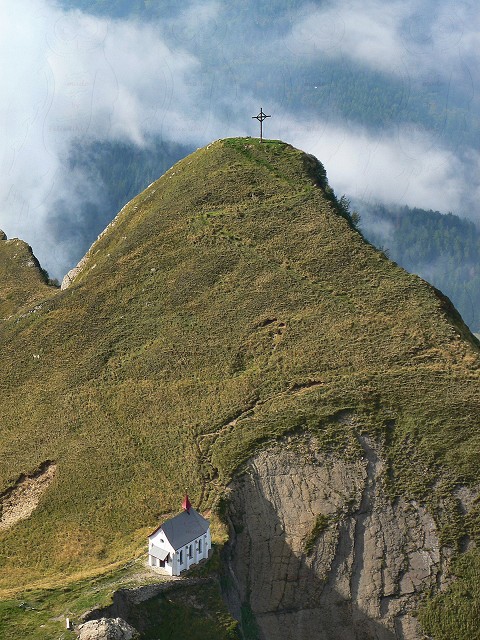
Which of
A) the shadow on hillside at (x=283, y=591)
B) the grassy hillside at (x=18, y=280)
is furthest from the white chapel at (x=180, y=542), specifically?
the grassy hillside at (x=18, y=280)

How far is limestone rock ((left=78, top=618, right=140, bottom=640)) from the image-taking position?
148 feet

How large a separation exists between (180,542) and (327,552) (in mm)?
11250

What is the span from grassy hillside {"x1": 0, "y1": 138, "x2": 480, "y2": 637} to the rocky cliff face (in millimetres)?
1691

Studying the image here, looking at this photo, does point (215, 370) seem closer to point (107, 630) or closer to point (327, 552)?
point (327, 552)

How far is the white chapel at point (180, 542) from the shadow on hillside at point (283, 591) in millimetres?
3567

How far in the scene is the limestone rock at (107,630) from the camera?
4497 centimetres

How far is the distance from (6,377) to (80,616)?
30.7 meters

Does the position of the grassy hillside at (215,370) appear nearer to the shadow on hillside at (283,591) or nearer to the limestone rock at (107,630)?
the shadow on hillside at (283,591)

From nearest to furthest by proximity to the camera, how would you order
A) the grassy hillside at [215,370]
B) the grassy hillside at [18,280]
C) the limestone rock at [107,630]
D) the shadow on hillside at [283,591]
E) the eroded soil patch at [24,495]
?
the limestone rock at [107,630], the shadow on hillside at [283,591], the grassy hillside at [215,370], the eroded soil patch at [24,495], the grassy hillside at [18,280]

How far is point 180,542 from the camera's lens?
52.6 m

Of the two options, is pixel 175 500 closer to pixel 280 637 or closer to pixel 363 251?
pixel 280 637

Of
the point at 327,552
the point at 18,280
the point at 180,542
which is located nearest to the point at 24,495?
the point at 180,542

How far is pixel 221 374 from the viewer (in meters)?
67.5

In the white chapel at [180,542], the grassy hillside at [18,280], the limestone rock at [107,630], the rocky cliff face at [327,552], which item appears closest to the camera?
the limestone rock at [107,630]
